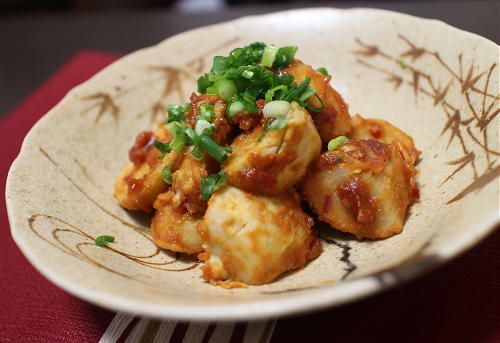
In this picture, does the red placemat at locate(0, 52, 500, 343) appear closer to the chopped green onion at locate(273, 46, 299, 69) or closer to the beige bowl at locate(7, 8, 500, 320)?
the beige bowl at locate(7, 8, 500, 320)

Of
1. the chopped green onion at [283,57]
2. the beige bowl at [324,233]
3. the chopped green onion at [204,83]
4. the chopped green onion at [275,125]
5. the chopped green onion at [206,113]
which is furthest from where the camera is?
the chopped green onion at [204,83]

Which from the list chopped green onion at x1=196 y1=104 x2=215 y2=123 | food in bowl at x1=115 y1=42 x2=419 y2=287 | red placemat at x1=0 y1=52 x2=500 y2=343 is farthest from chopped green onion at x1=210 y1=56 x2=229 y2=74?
red placemat at x1=0 y1=52 x2=500 y2=343

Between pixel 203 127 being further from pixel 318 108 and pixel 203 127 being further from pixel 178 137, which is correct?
pixel 318 108

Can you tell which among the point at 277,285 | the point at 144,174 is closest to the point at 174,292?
the point at 277,285

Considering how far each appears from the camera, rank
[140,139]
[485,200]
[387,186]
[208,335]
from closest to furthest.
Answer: [485,200]
[208,335]
[387,186]
[140,139]

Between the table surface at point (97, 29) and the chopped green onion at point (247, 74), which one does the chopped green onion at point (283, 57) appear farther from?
the table surface at point (97, 29)

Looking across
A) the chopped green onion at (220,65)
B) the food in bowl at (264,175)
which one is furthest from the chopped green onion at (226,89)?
the chopped green onion at (220,65)

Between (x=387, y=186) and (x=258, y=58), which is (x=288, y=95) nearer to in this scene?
(x=258, y=58)
